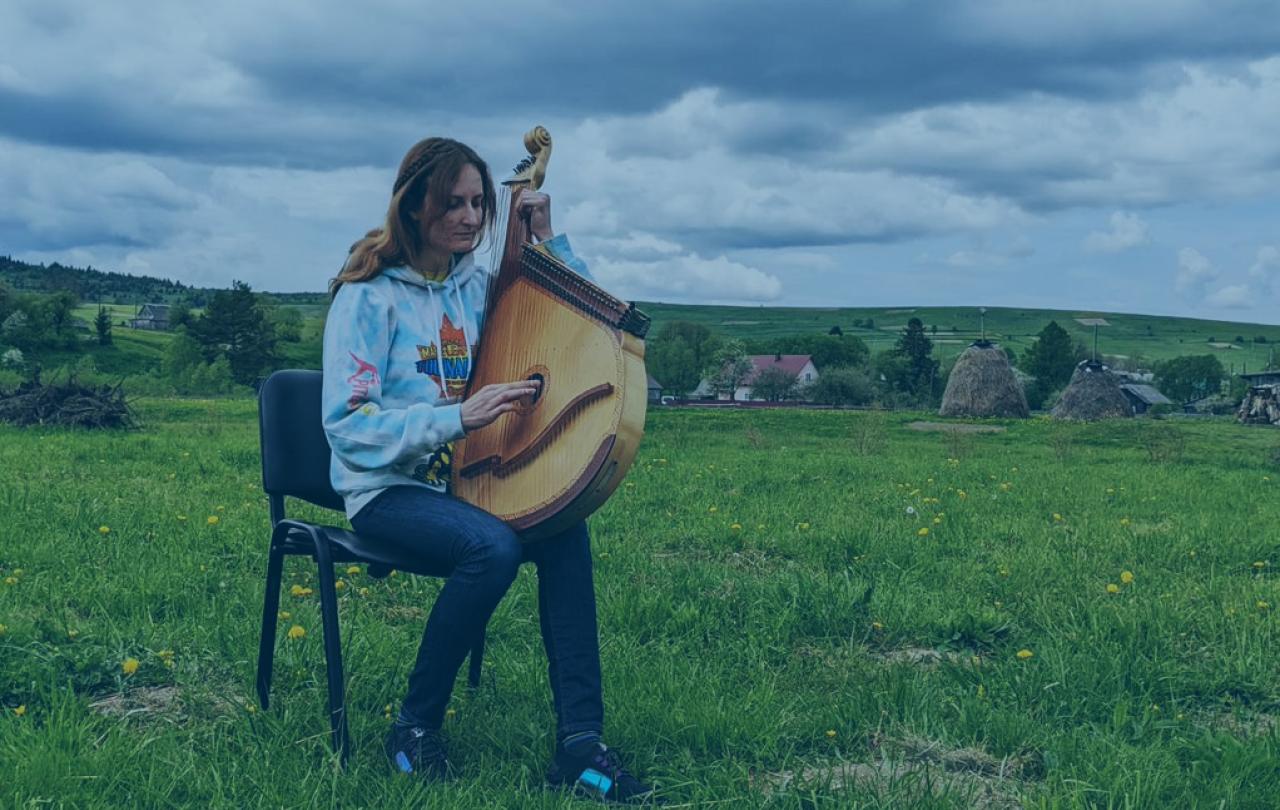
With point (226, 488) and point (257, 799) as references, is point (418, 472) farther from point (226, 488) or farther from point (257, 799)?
point (226, 488)

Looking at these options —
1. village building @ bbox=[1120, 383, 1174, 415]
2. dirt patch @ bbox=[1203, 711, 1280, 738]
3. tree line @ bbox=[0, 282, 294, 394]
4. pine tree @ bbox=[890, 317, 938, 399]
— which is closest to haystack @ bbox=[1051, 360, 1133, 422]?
pine tree @ bbox=[890, 317, 938, 399]

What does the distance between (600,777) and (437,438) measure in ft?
3.31

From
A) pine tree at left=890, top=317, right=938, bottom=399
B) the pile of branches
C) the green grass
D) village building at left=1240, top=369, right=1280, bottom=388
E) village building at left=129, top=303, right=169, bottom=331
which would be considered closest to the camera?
the pile of branches

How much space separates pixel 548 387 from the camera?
3.04 metres

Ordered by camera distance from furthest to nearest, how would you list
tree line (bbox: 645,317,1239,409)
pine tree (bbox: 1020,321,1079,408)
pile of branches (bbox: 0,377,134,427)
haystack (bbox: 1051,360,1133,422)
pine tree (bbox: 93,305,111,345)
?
pine tree (bbox: 93,305,111,345) < pine tree (bbox: 1020,321,1079,408) < tree line (bbox: 645,317,1239,409) < haystack (bbox: 1051,360,1133,422) < pile of branches (bbox: 0,377,134,427)

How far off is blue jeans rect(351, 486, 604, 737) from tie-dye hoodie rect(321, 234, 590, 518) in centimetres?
11

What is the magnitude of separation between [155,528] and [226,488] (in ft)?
6.63

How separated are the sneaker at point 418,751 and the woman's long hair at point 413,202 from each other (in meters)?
1.29

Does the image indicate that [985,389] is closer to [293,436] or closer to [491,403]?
[293,436]

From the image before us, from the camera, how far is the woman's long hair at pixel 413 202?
3.26m

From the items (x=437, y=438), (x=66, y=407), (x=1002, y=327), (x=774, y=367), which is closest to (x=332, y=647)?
(x=437, y=438)

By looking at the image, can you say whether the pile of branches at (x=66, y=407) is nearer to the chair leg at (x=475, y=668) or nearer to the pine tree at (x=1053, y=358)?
the chair leg at (x=475, y=668)

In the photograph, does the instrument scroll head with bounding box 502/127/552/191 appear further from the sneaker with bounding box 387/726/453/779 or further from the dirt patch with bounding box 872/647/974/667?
the dirt patch with bounding box 872/647/974/667

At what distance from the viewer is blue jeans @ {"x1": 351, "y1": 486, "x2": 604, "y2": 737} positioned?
3.01 m
